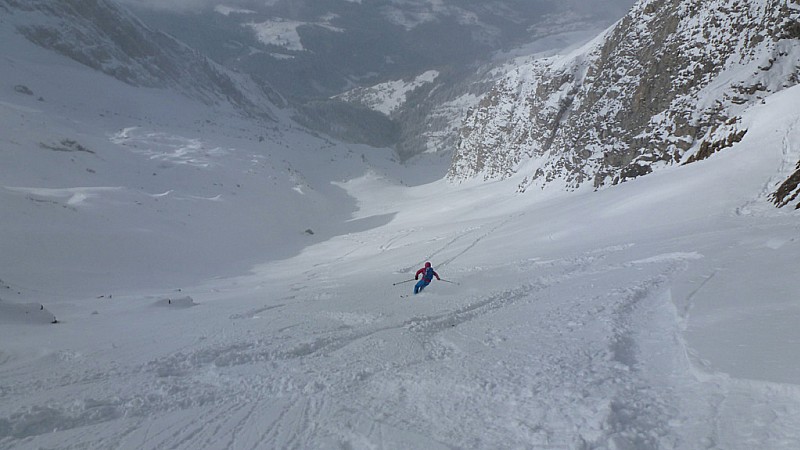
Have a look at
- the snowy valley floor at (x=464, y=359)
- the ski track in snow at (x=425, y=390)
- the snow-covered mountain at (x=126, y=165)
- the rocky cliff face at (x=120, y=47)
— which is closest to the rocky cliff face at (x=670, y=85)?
the snowy valley floor at (x=464, y=359)

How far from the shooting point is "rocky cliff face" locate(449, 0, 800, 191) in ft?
67.3

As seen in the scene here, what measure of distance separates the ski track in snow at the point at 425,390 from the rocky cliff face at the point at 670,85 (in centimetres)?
1690

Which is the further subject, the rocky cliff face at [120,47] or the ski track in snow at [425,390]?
the rocky cliff face at [120,47]

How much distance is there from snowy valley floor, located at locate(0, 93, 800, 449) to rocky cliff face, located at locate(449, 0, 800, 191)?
453 inches

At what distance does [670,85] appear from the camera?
25.5 m

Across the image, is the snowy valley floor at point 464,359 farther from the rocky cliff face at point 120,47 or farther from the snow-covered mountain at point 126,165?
the rocky cliff face at point 120,47

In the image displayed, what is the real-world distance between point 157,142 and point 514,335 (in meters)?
39.4

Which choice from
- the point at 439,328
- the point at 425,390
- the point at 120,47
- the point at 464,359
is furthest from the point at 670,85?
the point at 120,47

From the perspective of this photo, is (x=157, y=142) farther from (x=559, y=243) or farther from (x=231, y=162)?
(x=559, y=243)

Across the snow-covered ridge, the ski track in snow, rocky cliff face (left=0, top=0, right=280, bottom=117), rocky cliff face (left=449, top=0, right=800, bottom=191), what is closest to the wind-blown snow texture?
the ski track in snow

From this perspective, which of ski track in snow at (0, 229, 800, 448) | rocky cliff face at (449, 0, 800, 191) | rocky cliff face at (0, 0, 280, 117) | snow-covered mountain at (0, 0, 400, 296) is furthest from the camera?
rocky cliff face at (0, 0, 280, 117)

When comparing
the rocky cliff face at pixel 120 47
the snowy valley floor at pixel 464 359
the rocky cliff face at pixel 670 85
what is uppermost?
the rocky cliff face at pixel 120 47

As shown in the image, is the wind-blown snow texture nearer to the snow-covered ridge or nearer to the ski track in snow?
the ski track in snow

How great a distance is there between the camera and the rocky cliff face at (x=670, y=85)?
67.3 ft
